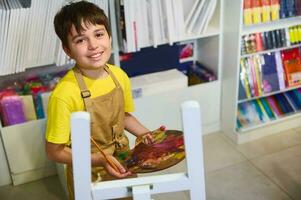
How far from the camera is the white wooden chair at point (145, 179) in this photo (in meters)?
0.77

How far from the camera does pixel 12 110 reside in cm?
190

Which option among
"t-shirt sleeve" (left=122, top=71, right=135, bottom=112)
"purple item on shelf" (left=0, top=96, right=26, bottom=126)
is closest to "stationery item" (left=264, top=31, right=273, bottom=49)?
"t-shirt sleeve" (left=122, top=71, right=135, bottom=112)

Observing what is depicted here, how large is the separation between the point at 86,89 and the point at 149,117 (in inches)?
40.4

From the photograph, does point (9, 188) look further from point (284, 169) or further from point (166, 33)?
point (284, 169)

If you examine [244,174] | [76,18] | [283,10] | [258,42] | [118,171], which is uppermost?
[76,18]

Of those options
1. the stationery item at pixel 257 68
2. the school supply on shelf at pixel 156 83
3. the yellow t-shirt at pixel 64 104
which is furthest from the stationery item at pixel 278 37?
the yellow t-shirt at pixel 64 104

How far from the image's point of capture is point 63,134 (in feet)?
3.68

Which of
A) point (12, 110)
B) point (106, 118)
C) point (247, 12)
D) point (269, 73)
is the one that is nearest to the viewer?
point (106, 118)

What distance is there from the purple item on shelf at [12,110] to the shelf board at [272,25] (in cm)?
127

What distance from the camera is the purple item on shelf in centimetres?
187

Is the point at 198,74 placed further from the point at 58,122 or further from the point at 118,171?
the point at 118,171

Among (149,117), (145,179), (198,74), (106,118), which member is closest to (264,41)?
(198,74)

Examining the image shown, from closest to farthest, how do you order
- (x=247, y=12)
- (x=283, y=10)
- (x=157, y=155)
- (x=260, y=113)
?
(x=157, y=155) → (x=247, y=12) → (x=283, y=10) → (x=260, y=113)

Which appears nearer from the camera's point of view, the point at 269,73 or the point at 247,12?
the point at 247,12
